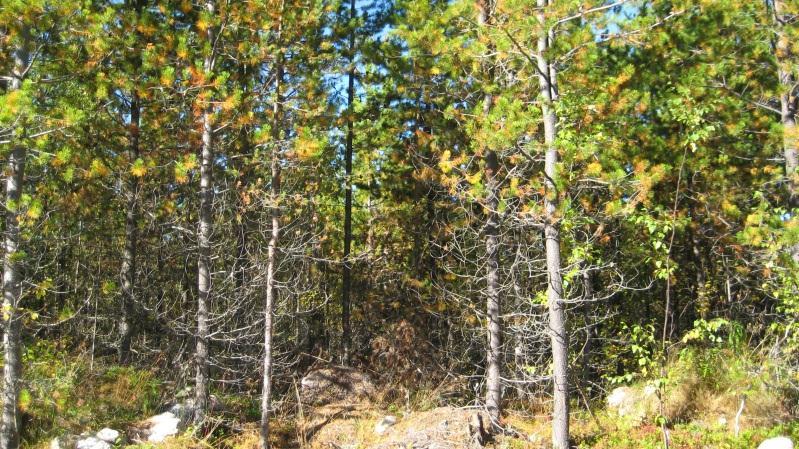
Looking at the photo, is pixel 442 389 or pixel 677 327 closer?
pixel 442 389

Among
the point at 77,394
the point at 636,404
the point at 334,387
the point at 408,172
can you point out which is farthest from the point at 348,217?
the point at 636,404

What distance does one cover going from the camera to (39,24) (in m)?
6.83

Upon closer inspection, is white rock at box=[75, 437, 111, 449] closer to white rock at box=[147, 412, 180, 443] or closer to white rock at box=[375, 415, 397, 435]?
white rock at box=[147, 412, 180, 443]

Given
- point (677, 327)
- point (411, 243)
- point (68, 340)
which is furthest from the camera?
point (677, 327)

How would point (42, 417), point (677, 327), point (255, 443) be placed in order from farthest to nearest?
point (677, 327) < point (255, 443) < point (42, 417)

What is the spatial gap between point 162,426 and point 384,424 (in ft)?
10.8

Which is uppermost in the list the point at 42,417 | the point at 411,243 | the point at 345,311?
the point at 411,243

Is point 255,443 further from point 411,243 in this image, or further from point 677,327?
point 677,327

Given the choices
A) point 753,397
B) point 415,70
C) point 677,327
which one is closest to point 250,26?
point 415,70

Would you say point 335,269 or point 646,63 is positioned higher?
point 646,63

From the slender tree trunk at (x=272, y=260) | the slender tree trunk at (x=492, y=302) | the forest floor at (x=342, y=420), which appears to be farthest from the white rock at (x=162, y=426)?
the slender tree trunk at (x=492, y=302)

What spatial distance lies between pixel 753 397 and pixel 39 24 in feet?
34.9

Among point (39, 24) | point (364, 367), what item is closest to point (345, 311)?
point (364, 367)

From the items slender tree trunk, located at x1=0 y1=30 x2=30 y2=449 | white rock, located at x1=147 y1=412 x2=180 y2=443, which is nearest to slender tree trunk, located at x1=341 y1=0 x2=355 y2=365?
white rock, located at x1=147 y1=412 x2=180 y2=443
